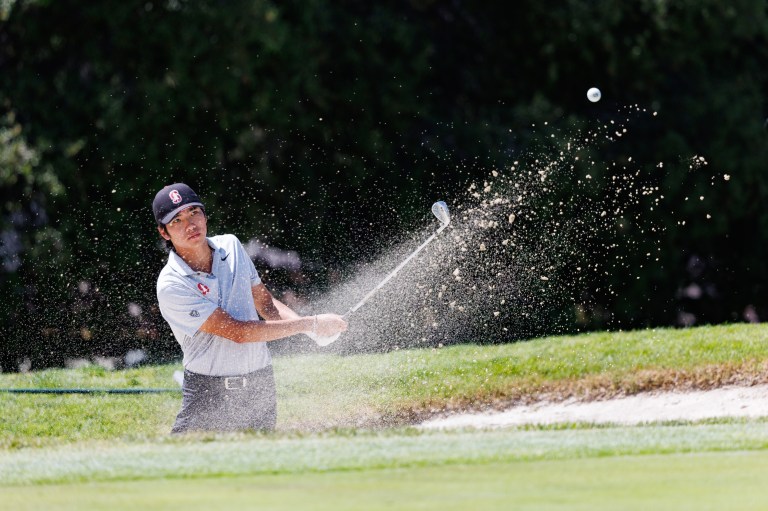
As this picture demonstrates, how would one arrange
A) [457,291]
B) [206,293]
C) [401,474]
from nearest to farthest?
[401,474], [206,293], [457,291]

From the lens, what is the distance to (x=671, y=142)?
15812 mm

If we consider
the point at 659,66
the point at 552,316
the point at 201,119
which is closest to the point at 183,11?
the point at 201,119

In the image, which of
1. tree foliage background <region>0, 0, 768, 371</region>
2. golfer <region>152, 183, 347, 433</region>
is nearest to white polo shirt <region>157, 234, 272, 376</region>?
golfer <region>152, 183, 347, 433</region>

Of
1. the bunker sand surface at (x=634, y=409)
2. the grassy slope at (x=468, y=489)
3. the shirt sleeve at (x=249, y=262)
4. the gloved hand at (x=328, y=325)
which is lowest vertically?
the bunker sand surface at (x=634, y=409)

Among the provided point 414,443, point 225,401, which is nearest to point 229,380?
point 225,401

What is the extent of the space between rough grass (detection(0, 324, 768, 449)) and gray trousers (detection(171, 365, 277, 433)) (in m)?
1.88

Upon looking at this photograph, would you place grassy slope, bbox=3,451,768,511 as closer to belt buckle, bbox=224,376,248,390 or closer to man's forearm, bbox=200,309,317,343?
man's forearm, bbox=200,309,317,343

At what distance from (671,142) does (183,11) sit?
5985 millimetres

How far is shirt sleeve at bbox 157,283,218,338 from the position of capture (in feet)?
21.6

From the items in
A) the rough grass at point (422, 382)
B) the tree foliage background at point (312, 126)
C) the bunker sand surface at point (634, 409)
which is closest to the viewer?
the bunker sand surface at point (634, 409)

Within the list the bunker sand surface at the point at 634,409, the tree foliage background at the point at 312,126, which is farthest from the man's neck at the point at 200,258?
the tree foliage background at the point at 312,126

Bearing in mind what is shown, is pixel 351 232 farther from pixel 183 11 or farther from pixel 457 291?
pixel 183 11

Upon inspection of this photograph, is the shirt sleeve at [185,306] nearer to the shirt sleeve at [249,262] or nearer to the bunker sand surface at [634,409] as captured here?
the shirt sleeve at [249,262]

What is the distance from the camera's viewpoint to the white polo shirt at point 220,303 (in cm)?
675
